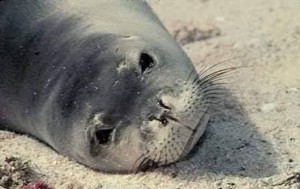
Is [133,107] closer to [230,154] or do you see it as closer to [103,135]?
[103,135]

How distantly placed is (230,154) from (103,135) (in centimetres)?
67

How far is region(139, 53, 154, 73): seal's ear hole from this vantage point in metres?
3.15

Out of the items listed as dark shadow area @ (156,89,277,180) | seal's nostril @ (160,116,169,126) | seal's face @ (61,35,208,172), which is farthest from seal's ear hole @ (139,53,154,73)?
dark shadow area @ (156,89,277,180)

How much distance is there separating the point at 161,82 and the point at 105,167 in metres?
0.54

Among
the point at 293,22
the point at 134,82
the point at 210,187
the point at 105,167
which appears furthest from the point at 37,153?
the point at 293,22

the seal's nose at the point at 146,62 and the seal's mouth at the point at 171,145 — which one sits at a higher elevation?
the seal's nose at the point at 146,62

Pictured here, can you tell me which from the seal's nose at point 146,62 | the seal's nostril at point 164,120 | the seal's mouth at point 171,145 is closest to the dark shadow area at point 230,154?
the seal's mouth at point 171,145

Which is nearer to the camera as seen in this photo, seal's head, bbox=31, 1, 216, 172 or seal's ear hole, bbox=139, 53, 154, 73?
seal's head, bbox=31, 1, 216, 172

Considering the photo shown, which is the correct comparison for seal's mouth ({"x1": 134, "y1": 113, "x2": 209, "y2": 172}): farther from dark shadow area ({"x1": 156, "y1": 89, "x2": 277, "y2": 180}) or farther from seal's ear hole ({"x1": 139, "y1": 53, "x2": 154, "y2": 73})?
seal's ear hole ({"x1": 139, "y1": 53, "x2": 154, "y2": 73})

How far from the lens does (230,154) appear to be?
10.6 feet

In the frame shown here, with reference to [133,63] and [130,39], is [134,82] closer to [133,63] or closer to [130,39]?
[133,63]

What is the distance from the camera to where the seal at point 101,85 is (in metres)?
3.02

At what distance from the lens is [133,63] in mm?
3143

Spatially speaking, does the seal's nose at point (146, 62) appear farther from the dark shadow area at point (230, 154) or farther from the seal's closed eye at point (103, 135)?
the dark shadow area at point (230, 154)
